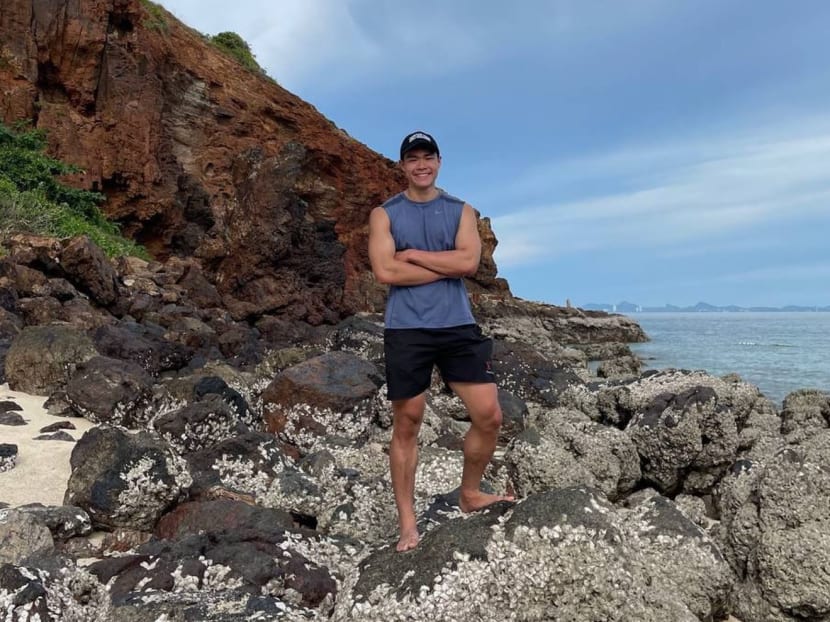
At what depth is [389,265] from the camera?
3.79 m

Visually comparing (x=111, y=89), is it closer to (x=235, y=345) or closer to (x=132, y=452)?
Answer: (x=235, y=345)

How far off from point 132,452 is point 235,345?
8.91 metres

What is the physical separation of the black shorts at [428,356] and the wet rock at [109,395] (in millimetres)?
5153

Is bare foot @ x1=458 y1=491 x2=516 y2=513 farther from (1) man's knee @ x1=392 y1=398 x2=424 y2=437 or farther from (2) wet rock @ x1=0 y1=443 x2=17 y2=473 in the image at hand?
(2) wet rock @ x1=0 y1=443 x2=17 y2=473

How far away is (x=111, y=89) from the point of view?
2673cm

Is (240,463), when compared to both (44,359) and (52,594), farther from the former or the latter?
(44,359)

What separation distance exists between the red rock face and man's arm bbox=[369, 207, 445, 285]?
19.2m

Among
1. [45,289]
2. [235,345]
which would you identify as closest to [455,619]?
[235,345]

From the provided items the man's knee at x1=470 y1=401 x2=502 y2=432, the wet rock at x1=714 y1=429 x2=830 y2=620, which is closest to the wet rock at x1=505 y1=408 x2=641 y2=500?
the wet rock at x1=714 y1=429 x2=830 y2=620

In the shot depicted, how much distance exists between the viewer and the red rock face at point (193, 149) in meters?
25.1

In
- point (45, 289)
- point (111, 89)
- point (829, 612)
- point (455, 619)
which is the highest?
point (111, 89)

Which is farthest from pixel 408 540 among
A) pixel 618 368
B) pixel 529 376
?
pixel 618 368

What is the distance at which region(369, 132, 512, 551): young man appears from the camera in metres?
3.75

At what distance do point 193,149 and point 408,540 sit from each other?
3065 centimetres
